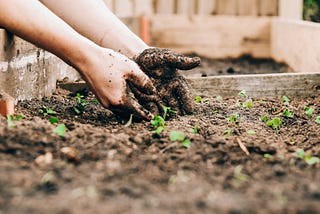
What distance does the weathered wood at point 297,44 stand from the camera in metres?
3.62

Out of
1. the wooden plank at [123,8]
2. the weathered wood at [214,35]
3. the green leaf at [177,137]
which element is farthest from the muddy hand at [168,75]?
the wooden plank at [123,8]

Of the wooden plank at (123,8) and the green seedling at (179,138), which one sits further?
the wooden plank at (123,8)

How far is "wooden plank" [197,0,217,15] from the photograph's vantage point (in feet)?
17.9

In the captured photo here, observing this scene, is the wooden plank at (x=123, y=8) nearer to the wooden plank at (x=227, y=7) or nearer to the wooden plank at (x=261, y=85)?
the wooden plank at (x=227, y=7)

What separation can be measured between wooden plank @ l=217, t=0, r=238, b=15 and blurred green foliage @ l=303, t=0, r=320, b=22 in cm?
122

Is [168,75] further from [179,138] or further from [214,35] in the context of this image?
[214,35]

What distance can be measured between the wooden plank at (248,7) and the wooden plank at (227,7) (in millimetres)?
46

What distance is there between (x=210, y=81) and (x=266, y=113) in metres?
0.47

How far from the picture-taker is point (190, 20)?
5.18m

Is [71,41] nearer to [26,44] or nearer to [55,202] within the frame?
[26,44]

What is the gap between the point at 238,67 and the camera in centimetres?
459

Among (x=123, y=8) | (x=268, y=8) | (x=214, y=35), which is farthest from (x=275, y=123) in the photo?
(x=123, y=8)

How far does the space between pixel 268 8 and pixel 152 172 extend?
4.17 metres

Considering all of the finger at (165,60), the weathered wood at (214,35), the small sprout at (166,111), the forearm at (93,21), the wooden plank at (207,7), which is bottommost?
the weathered wood at (214,35)
